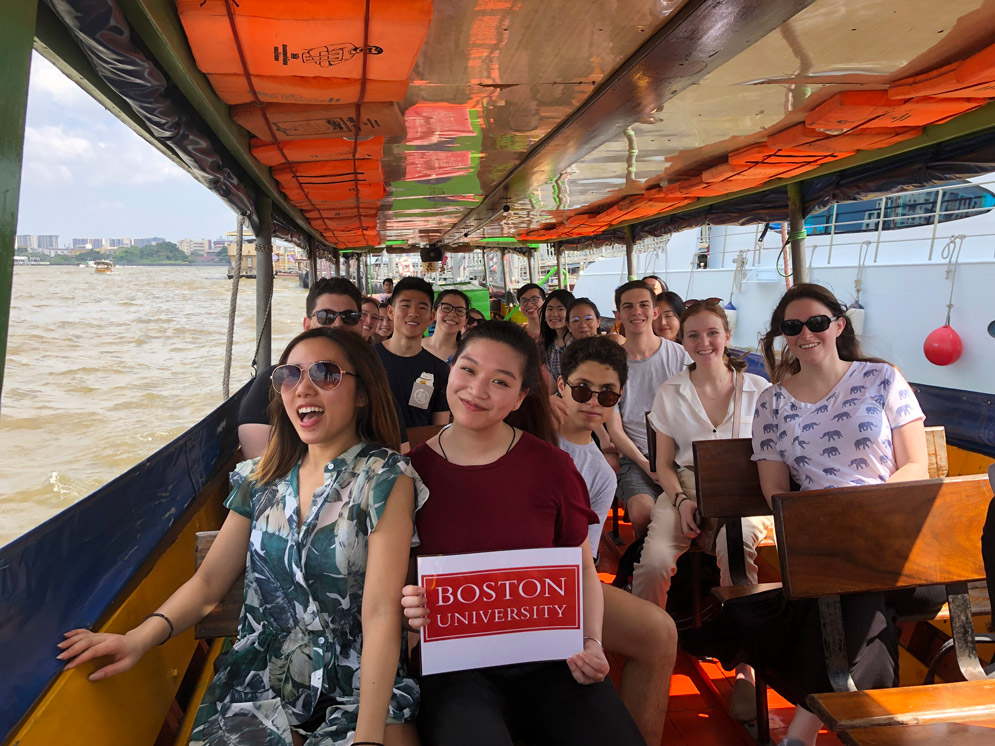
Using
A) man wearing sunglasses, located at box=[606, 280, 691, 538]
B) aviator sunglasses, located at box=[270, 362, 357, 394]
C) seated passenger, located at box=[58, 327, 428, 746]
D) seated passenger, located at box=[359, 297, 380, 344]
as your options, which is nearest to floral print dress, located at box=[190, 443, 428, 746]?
seated passenger, located at box=[58, 327, 428, 746]

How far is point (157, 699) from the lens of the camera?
6.09ft

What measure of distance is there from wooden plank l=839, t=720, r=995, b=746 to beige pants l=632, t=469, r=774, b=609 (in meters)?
1.21

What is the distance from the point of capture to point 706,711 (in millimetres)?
2811

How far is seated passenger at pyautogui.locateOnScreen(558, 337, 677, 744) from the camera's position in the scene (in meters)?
2.01

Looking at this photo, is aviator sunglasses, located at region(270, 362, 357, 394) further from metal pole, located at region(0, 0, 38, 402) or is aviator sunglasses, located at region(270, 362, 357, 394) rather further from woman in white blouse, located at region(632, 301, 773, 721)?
woman in white blouse, located at region(632, 301, 773, 721)

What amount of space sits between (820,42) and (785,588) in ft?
7.80

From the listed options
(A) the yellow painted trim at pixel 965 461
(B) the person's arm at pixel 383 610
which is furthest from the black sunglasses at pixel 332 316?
(A) the yellow painted trim at pixel 965 461

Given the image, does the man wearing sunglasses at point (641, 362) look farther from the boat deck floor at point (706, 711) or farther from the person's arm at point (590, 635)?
the person's arm at point (590, 635)

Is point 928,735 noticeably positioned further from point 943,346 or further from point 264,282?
point 943,346

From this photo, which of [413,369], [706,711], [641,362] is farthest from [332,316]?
[706,711]

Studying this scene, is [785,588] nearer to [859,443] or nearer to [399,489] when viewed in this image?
[859,443]

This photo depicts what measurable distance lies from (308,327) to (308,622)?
7.40ft

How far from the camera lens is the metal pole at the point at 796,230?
6.06 m

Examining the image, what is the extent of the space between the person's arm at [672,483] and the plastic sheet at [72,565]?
2160 millimetres
